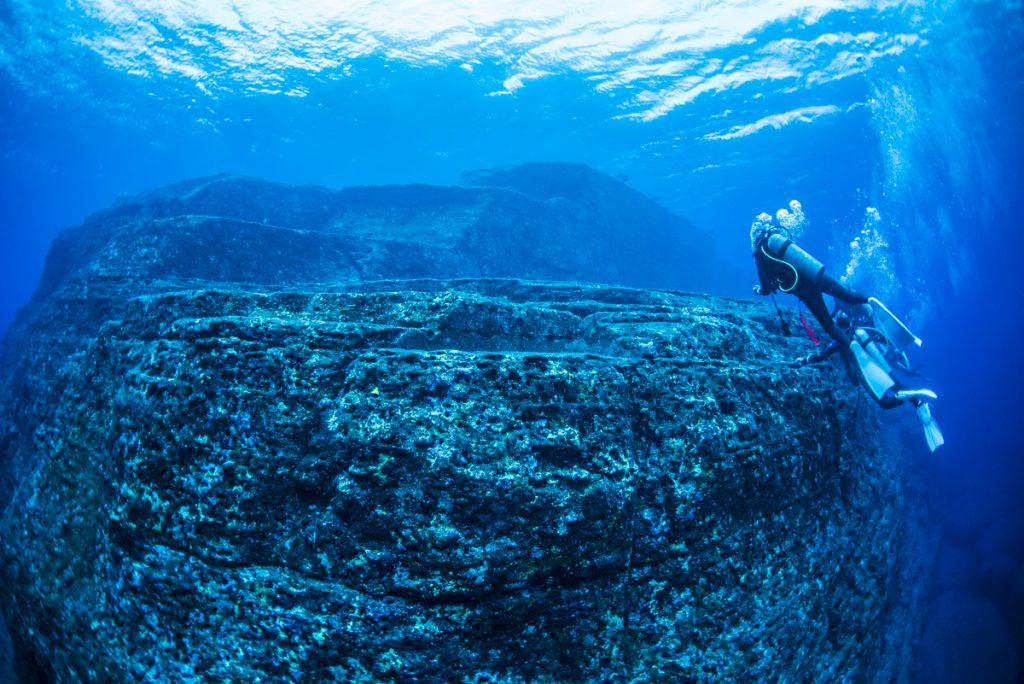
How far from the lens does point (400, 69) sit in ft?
80.3

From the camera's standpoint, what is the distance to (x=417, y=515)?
8.67 ft

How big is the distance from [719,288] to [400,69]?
25548mm

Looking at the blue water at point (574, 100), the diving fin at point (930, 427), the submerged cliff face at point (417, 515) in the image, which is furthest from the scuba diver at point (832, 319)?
the blue water at point (574, 100)

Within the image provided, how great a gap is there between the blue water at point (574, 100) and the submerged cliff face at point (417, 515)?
28.8 feet

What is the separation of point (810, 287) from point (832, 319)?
0.57 metres

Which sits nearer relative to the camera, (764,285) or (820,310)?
(820,310)

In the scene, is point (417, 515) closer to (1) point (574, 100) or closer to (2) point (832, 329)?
(2) point (832, 329)

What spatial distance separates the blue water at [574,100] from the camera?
63.6 ft

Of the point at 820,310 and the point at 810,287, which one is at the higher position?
the point at 810,287

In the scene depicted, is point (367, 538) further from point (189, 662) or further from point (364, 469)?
point (189, 662)

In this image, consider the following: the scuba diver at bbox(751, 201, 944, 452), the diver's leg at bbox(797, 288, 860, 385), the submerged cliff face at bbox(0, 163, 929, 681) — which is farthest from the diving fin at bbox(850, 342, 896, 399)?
the submerged cliff face at bbox(0, 163, 929, 681)

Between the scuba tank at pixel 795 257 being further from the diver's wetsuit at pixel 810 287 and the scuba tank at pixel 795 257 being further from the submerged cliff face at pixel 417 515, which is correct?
the submerged cliff face at pixel 417 515

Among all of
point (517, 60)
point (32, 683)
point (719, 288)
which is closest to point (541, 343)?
point (32, 683)

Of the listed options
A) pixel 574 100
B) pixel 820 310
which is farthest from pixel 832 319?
pixel 574 100
